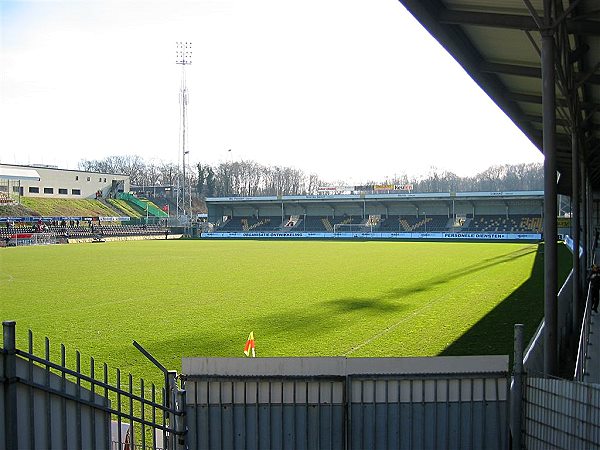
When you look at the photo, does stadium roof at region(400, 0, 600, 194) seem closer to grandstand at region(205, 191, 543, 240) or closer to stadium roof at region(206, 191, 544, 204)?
grandstand at region(205, 191, 543, 240)

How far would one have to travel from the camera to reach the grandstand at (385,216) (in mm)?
64000

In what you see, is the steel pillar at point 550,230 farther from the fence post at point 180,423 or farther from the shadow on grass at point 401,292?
the shadow on grass at point 401,292

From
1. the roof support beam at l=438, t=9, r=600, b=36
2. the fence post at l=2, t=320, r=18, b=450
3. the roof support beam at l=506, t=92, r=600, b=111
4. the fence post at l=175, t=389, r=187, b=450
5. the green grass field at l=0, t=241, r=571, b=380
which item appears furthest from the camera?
the roof support beam at l=506, t=92, r=600, b=111

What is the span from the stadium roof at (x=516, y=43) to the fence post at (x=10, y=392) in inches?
204

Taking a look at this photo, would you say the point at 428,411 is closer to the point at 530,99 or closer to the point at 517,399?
the point at 517,399

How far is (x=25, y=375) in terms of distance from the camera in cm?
292

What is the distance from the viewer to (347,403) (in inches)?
172

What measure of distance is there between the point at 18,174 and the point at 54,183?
235 inches

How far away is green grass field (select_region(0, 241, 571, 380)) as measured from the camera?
37.9ft

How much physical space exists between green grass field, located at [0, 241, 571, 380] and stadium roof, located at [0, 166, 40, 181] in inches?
1683

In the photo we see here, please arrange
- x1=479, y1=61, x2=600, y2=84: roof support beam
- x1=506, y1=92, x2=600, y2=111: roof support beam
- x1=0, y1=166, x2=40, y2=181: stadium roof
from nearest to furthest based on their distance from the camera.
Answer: x1=479, y1=61, x2=600, y2=84: roof support beam → x1=506, y1=92, x2=600, y2=111: roof support beam → x1=0, y1=166, x2=40, y2=181: stadium roof

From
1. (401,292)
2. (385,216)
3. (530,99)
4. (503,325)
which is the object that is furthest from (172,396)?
(385,216)

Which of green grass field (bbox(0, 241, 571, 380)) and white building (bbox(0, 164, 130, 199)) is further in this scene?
white building (bbox(0, 164, 130, 199))

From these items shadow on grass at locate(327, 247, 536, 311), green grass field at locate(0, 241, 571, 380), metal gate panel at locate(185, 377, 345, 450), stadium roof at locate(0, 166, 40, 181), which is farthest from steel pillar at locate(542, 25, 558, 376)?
stadium roof at locate(0, 166, 40, 181)
